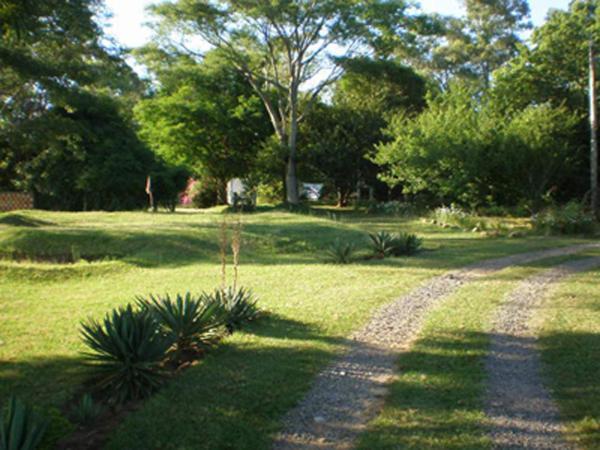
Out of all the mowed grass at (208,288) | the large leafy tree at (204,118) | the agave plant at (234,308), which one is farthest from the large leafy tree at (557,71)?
the agave plant at (234,308)

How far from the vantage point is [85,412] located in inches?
181

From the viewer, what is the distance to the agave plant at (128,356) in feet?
16.6

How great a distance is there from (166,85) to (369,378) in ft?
113

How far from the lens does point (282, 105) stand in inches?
1319

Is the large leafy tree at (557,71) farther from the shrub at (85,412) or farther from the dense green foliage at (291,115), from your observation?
the shrub at (85,412)

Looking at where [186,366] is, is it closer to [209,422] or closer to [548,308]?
[209,422]

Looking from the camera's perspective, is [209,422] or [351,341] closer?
[209,422]

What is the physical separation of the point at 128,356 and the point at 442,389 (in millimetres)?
2975

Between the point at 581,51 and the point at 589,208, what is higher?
the point at 581,51

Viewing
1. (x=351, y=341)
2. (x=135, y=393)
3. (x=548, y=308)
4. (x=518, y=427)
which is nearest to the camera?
(x=518, y=427)

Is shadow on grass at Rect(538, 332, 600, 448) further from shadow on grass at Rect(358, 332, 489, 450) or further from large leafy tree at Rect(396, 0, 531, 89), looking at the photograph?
large leafy tree at Rect(396, 0, 531, 89)

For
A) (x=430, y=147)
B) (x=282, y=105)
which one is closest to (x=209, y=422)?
(x=430, y=147)

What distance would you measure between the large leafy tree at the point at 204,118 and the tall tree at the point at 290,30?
1.90m

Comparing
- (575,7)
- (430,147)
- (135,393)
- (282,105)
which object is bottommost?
(135,393)
